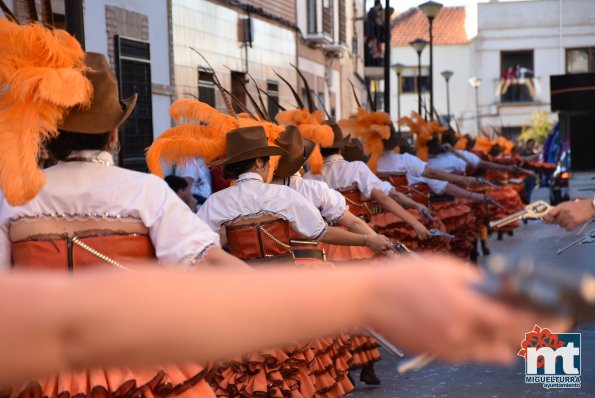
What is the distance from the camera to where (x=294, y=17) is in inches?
935

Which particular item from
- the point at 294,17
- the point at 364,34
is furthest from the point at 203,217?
the point at 364,34

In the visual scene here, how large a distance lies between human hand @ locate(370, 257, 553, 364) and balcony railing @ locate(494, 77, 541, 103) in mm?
56229

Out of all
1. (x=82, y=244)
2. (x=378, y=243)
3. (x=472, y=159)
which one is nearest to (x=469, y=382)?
(x=378, y=243)

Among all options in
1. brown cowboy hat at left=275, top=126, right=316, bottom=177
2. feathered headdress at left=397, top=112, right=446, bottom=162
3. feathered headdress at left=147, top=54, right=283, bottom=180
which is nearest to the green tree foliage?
feathered headdress at left=397, top=112, right=446, bottom=162

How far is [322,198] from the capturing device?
7.96 meters

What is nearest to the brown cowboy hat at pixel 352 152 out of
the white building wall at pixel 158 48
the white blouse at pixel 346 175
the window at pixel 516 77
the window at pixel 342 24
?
the white blouse at pixel 346 175

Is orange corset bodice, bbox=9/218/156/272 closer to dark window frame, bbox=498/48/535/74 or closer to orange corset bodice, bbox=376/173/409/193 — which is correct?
orange corset bodice, bbox=376/173/409/193

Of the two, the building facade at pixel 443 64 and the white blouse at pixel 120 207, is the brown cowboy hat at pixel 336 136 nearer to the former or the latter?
the white blouse at pixel 120 207

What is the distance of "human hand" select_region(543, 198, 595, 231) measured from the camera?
6.24 metres

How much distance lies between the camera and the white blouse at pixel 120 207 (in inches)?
173

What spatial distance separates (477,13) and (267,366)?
53137mm

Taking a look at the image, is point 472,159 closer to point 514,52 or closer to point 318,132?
point 318,132

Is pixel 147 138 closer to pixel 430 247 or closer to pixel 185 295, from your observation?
pixel 430 247

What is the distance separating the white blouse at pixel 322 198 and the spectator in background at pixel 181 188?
3832mm
